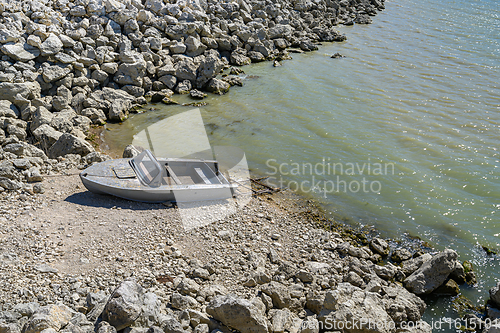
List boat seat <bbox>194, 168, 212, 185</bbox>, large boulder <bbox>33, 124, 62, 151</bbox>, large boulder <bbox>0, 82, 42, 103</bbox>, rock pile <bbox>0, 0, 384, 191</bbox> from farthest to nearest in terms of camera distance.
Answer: large boulder <bbox>0, 82, 42, 103</bbox> → rock pile <bbox>0, 0, 384, 191</bbox> → large boulder <bbox>33, 124, 62, 151</bbox> → boat seat <bbox>194, 168, 212, 185</bbox>

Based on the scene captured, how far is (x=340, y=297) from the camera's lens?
8.39 m

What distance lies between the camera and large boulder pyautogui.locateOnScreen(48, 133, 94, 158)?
1423 cm

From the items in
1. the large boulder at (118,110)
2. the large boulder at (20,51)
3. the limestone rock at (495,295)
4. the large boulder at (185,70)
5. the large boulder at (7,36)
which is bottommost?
the large boulder at (118,110)

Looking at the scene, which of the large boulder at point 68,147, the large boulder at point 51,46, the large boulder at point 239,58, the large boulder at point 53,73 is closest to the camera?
Answer: the large boulder at point 68,147

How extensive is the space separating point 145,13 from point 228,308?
20.5m

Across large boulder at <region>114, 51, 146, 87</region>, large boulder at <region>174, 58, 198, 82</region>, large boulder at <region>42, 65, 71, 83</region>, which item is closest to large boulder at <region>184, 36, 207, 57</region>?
large boulder at <region>174, 58, 198, 82</region>

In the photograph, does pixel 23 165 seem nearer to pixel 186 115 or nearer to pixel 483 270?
pixel 186 115

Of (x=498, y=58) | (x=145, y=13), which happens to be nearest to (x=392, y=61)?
(x=498, y=58)

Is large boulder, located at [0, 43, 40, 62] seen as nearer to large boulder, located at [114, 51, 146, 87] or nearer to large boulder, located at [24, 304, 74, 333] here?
large boulder, located at [114, 51, 146, 87]

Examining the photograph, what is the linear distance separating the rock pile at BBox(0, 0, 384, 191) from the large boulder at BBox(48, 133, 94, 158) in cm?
4

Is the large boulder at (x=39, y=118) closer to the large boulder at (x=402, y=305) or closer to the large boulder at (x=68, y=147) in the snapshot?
the large boulder at (x=68, y=147)

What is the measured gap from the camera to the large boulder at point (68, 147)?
46.7 ft

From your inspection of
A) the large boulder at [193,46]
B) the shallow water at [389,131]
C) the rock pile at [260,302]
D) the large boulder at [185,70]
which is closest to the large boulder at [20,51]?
the shallow water at [389,131]

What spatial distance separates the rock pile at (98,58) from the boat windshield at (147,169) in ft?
10.7
